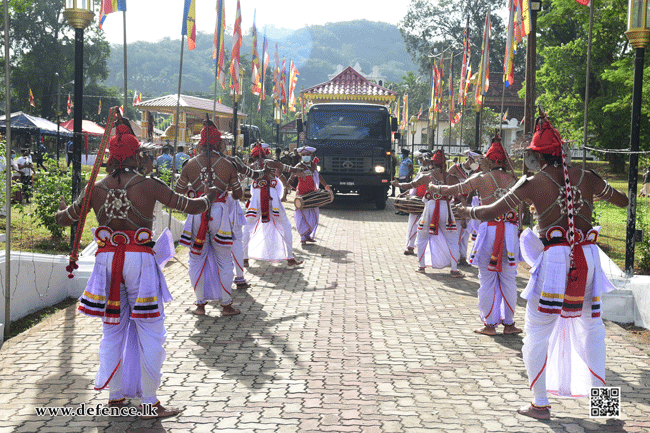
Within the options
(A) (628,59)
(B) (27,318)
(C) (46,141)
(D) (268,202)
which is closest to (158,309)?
(B) (27,318)

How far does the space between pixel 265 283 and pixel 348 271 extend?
1707mm

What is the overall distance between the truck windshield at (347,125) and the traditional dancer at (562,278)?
17261mm

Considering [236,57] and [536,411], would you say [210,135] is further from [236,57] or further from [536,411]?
[236,57]

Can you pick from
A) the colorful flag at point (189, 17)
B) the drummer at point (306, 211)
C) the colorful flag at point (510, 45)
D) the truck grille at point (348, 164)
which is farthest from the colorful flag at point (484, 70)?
the colorful flag at point (189, 17)

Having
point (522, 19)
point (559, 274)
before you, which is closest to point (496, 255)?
→ point (559, 274)

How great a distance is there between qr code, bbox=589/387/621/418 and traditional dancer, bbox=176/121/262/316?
161 inches

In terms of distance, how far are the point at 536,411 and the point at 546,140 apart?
1939 millimetres

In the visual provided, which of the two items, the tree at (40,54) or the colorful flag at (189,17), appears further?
the tree at (40,54)

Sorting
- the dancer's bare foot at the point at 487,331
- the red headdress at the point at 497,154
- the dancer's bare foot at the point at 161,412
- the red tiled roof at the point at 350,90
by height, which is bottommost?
the dancer's bare foot at the point at 161,412

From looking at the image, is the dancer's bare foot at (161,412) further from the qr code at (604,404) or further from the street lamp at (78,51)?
the street lamp at (78,51)

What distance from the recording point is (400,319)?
774 cm

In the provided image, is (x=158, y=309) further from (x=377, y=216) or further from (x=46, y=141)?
(x=46, y=141)

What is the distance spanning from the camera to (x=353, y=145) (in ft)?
71.5

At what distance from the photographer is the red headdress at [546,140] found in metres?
4.84
